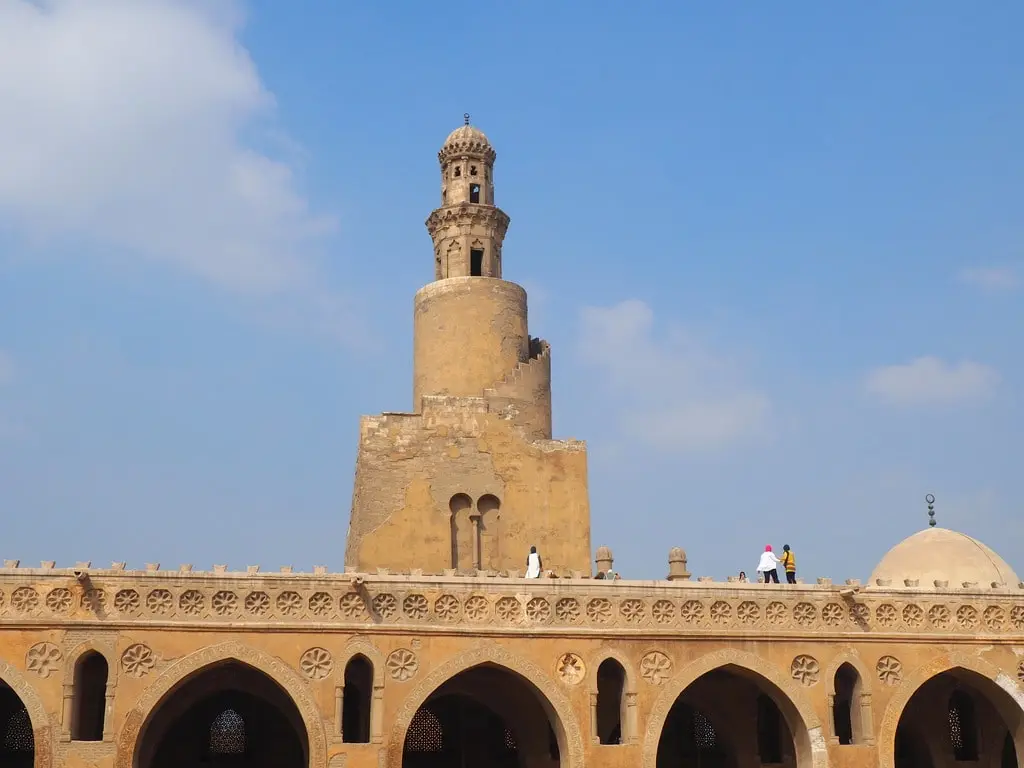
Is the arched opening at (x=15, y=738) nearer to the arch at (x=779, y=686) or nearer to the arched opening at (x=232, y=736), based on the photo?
the arched opening at (x=232, y=736)

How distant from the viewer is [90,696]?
18172mm

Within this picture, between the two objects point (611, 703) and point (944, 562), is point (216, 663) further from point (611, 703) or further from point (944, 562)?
point (944, 562)

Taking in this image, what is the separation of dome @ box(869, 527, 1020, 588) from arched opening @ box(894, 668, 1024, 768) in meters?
1.80

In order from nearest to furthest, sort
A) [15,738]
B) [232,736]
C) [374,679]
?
[374,679] → [15,738] → [232,736]

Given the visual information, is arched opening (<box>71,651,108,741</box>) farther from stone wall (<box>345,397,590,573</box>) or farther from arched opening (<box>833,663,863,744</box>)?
arched opening (<box>833,663,863,744</box>)

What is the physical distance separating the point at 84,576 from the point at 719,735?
33.9 feet

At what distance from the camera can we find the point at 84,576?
17.6m

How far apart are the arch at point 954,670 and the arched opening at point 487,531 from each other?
719 cm

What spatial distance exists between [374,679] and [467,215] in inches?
423

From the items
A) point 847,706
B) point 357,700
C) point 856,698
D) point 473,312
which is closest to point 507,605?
point 357,700

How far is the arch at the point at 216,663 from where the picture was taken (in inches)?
685

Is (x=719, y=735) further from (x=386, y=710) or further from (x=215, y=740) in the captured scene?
(x=215, y=740)

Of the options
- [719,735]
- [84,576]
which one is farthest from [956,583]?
[84,576]

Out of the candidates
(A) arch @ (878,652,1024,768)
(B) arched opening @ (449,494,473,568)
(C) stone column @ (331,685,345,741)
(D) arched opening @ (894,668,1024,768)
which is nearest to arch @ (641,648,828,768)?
(A) arch @ (878,652,1024,768)
